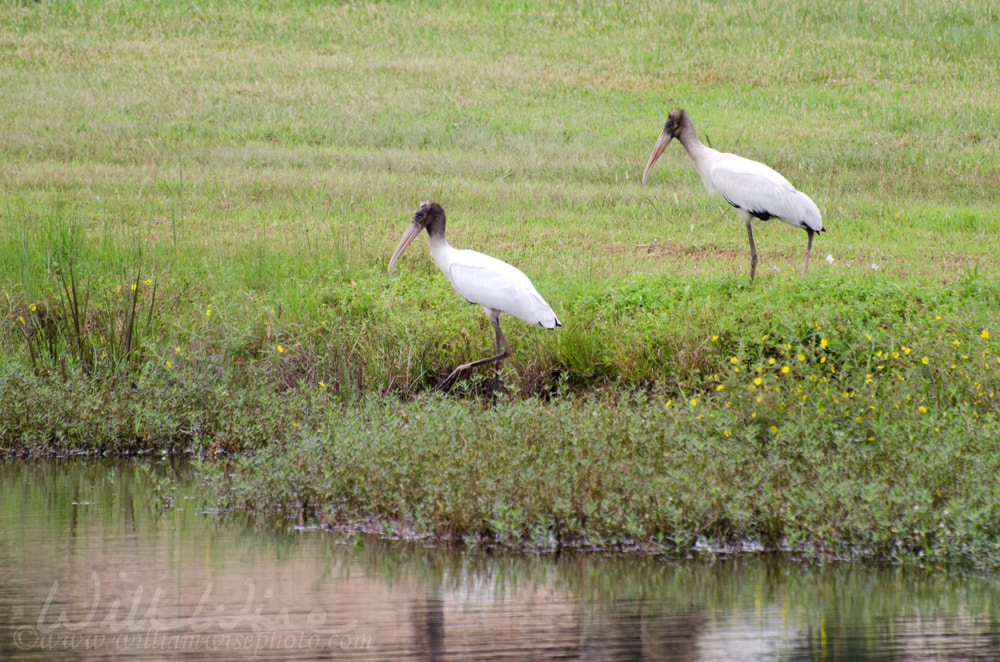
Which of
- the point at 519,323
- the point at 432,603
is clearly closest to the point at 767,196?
the point at 519,323

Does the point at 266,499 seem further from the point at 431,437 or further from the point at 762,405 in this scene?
the point at 762,405

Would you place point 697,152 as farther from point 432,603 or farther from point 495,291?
point 432,603

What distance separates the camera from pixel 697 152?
12312 mm

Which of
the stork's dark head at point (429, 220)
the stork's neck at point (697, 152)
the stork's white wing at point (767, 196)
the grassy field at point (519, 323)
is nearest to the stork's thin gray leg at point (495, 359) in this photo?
the grassy field at point (519, 323)

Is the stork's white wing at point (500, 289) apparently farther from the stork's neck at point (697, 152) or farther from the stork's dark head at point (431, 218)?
the stork's neck at point (697, 152)

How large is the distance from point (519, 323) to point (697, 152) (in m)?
3.12

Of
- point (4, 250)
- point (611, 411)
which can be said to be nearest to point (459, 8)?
point (4, 250)

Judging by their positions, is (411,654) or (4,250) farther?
(4,250)

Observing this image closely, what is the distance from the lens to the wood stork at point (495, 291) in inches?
364

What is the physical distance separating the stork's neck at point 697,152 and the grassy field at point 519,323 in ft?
2.64

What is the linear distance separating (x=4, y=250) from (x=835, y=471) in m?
7.67

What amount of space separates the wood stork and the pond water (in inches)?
114

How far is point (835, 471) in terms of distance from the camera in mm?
6699

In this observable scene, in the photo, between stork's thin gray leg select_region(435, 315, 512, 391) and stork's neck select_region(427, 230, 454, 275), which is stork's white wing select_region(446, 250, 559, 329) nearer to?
stork's thin gray leg select_region(435, 315, 512, 391)
